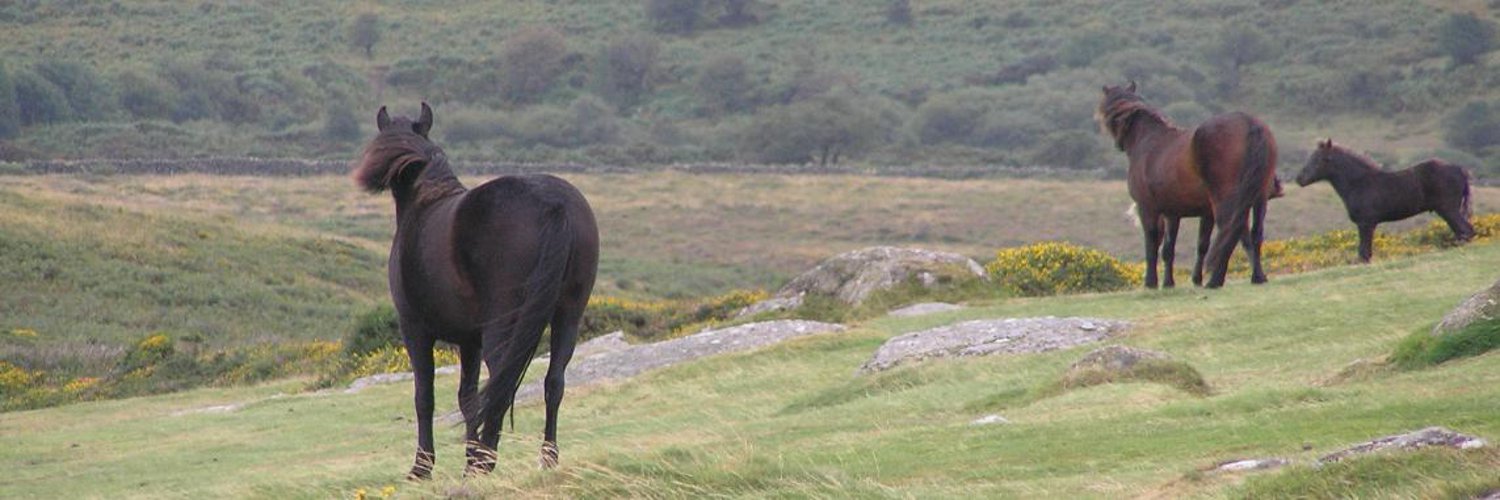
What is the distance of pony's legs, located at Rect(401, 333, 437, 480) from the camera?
1238cm

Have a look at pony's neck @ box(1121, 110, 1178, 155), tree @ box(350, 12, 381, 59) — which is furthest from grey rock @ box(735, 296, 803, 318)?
tree @ box(350, 12, 381, 59)

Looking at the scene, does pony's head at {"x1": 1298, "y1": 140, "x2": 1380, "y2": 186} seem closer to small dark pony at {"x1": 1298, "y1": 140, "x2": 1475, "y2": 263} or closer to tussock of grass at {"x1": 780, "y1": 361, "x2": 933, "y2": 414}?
small dark pony at {"x1": 1298, "y1": 140, "x2": 1475, "y2": 263}

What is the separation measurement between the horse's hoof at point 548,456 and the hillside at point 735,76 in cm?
8373

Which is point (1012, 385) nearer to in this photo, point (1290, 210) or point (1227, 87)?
point (1290, 210)

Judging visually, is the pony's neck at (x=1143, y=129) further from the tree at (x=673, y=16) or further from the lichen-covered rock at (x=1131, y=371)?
the tree at (x=673, y=16)

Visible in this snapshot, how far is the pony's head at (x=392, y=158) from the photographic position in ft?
41.7

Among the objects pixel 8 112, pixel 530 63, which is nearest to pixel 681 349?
pixel 8 112

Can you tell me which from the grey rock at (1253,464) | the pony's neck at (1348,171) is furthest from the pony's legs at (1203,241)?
the grey rock at (1253,464)

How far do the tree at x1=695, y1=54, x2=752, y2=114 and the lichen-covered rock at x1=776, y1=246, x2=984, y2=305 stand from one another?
10061 centimetres

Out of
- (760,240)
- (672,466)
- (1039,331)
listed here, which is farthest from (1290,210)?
(672,466)

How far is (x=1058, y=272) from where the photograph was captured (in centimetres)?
2912

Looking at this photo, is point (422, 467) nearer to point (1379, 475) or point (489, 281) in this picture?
point (489, 281)

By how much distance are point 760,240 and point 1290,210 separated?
19.0 meters

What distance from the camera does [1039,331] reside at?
19438 millimetres
